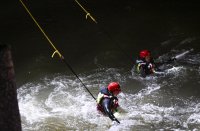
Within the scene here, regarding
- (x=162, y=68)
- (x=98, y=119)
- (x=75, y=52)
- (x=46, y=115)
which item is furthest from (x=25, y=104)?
(x=162, y=68)

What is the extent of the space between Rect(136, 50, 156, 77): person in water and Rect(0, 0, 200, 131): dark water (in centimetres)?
22

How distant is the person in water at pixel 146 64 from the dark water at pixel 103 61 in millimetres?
217

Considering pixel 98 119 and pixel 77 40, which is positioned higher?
pixel 77 40

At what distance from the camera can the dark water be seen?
26.2 feet

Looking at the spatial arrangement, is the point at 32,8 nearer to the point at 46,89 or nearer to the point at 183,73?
the point at 46,89

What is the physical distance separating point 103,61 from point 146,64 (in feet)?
6.37

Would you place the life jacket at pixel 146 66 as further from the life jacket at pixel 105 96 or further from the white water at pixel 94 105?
the life jacket at pixel 105 96

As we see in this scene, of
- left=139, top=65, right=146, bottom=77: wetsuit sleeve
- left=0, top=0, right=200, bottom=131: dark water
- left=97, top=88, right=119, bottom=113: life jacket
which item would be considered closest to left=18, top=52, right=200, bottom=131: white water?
left=0, top=0, right=200, bottom=131: dark water

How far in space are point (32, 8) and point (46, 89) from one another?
6.96m

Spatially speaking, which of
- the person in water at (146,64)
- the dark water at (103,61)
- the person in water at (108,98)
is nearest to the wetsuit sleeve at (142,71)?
the person in water at (146,64)

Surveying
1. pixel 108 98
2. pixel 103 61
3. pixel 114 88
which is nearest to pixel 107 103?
pixel 108 98

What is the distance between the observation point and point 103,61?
35.8 ft

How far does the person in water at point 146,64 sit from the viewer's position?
9.33m

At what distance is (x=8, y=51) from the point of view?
2473mm
